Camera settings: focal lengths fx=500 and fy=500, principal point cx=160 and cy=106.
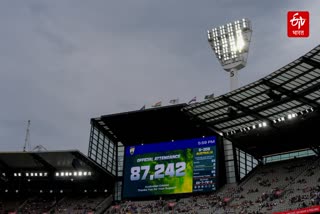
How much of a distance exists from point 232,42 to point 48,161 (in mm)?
32845

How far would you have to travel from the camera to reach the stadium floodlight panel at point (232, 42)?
227ft

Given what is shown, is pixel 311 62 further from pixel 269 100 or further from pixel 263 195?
pixel 263 195

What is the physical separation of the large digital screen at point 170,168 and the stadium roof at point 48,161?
5823 mm

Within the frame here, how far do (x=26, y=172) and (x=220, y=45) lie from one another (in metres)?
37.5

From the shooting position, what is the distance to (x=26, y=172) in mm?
81562

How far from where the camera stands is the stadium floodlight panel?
2729 inches

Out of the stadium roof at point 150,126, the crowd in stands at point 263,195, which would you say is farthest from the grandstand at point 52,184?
the crowd in stands at point 263,195

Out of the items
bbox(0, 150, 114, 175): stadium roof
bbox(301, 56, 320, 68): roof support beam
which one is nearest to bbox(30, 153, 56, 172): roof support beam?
bbox(0, 150, 114, 175): stadium roof

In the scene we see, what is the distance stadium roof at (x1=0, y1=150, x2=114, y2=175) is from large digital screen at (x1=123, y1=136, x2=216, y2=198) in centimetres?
582

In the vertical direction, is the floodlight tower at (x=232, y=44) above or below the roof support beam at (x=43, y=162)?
above

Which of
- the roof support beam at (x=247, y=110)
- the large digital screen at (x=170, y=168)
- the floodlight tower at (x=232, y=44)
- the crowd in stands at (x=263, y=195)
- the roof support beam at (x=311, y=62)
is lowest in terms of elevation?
the crowd in stands at (x=263, y=195)

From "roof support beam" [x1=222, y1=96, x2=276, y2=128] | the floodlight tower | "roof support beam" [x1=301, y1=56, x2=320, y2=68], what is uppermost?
the floodlight tower

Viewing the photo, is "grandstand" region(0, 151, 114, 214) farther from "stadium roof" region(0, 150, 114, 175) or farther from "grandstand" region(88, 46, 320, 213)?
"grandstand" region(88, 46, 320, 213)

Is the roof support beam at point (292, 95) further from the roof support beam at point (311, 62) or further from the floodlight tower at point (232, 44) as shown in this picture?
the floodlight tower at point (232, 44)
